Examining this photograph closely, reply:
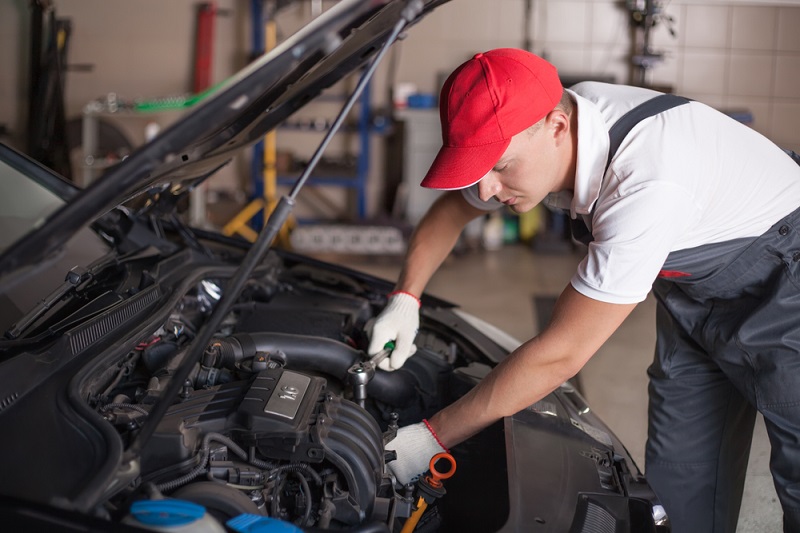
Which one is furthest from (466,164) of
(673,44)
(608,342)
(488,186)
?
(673,44)

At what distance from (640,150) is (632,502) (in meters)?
0.63

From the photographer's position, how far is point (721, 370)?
6.02 feet

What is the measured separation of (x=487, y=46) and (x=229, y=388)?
5.05 meters

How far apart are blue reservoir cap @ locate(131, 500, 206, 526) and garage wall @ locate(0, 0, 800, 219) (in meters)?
5.24

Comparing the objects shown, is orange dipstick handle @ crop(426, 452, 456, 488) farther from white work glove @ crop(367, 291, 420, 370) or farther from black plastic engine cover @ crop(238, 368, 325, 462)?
white work glove @ crop(367, 291, 420, 370)

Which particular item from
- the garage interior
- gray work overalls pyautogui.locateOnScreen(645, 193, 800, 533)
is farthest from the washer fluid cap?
the garage interior

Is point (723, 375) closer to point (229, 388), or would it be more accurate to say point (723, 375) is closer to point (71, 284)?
point (229, 388)

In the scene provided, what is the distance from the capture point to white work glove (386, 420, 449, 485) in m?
1.46

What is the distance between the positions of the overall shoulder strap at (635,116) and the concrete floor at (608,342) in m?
1.35

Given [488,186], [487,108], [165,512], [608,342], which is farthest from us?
[608,342]

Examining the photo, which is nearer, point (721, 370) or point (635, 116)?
point (635, 116)

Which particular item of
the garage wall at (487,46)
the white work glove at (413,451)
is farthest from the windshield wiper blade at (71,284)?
the garage wall at (487,46)

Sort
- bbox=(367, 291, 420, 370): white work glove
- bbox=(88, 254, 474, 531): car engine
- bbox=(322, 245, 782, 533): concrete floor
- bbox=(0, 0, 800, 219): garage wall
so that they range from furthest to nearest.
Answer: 1. bbox=(0, 0, 800, 219): garage wall
2. bbox=(322, 245, 782, 533): concrete floor
3. bbox=(367, 291, 420, 370): white work glove
4. bbox=(88, 254, 474, 531): car engine

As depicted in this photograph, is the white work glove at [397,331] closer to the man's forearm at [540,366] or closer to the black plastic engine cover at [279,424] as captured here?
the man's forearm at [540,366]
